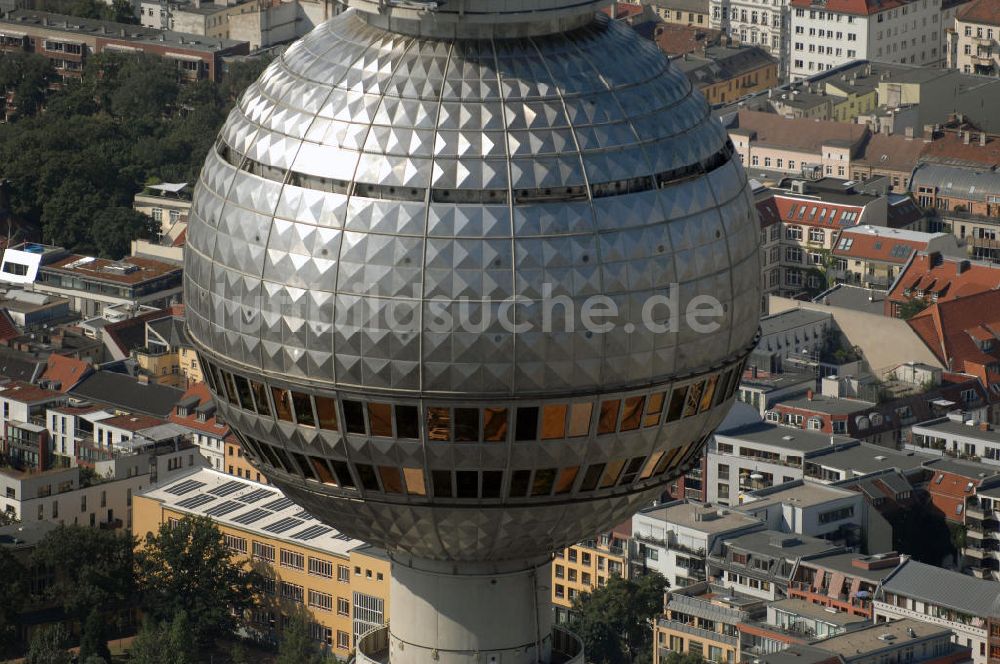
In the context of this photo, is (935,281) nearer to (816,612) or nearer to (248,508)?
(248,508)

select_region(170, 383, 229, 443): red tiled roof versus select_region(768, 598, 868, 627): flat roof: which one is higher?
select_region(170, 383, 229, 443): red tiled roof

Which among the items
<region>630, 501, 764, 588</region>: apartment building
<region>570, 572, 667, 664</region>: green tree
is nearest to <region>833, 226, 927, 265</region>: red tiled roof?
<region>630, 501, 764, 588</region>: apartment building

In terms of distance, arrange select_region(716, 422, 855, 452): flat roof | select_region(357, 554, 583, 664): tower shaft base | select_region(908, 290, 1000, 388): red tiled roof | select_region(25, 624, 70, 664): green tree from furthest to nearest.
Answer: select_region(908, 290, 1000, 388): red tiled roof → select_region(716, 422, 855, 452): flat roof → select_region(25, 624, 70, 664): green tree → select_region(357, 554, 583, 664): tower shaft base

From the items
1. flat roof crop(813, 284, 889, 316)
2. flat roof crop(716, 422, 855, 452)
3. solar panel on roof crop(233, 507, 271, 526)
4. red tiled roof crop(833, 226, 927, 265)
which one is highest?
red tiled roof crop(833, 226, 927, 265)

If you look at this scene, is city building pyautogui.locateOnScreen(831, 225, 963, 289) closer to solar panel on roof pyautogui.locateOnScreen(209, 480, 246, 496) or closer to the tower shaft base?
solar panel on roof pyautogui.locateOnScreen(209, 480, 246, 496)

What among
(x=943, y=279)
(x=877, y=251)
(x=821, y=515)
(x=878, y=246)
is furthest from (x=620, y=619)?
(x=878, y=246)

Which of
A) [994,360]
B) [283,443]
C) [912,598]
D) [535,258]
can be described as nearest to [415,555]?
[283,443]

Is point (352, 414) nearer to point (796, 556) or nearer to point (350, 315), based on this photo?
point (350, 315)

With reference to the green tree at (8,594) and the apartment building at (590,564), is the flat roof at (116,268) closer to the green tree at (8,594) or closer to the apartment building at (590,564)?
the green tree at (8,594)
